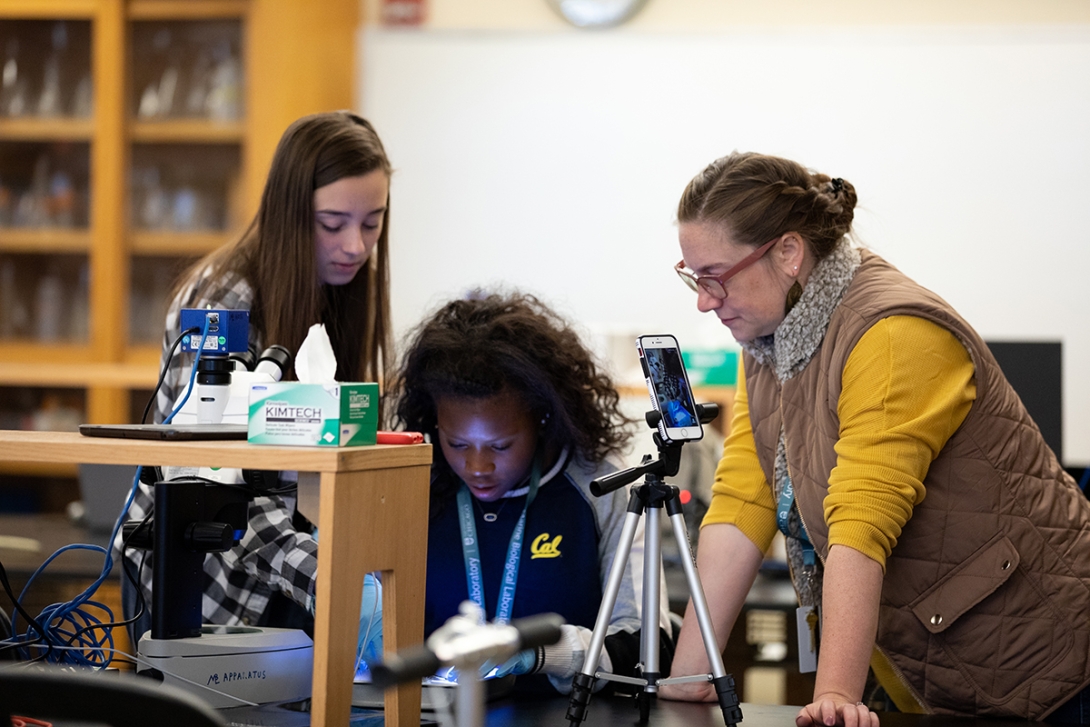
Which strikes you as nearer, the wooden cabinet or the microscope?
the microscope

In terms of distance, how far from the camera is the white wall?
3783 millimetres

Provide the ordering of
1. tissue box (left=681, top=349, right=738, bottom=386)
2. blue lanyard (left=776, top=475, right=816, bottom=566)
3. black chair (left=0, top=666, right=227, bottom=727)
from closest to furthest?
black chair (left=0, top=666, right=227, bottom=727) < blue lanyard (left=776, top=475, right=816, bottom=566) < tissue box (left=681, top=349, right=738, bottom=386)

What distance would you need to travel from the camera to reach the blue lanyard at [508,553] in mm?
1724

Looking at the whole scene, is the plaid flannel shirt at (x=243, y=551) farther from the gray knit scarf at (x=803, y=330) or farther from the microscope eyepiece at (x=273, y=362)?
the gray knit scarf at (x=803, y=330)

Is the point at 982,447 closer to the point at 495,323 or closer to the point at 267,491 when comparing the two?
the point at 495,323

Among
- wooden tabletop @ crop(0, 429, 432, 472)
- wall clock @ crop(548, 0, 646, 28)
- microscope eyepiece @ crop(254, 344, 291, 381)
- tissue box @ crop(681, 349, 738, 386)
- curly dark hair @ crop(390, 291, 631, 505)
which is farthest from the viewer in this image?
wall clock @ crop(548, 0, 646, 28)

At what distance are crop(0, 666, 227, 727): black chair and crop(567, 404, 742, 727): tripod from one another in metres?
0.52

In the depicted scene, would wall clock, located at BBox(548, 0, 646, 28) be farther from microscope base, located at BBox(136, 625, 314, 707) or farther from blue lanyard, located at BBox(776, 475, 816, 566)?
microscope base, located at BBox(136, 625, 314, 707)

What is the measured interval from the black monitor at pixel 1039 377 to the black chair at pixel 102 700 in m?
2.10

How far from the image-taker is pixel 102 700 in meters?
0.77

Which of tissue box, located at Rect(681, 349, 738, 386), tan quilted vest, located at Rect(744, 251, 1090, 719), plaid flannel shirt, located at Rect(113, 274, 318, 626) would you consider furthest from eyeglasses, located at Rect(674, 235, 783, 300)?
tissue box, located at Rect(681, 349, 738, 386)

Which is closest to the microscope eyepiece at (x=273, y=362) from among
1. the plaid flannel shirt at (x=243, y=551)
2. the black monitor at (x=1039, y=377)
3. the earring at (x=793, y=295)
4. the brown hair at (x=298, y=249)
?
the plaid flannel shirt at (x=243, y=551)

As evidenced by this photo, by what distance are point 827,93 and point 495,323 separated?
2508 mm

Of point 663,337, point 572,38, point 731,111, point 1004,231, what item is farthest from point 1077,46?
point 663,337
